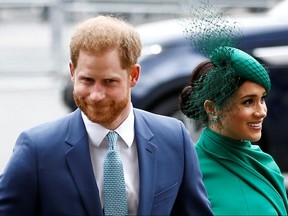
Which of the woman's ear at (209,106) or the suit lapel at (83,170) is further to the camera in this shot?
the woman's ear at (209,106)

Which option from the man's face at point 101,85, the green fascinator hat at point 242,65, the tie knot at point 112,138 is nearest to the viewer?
the man's face at point 101,85

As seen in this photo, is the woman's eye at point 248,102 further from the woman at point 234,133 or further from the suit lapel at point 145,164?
the suit lapel at point 145,164

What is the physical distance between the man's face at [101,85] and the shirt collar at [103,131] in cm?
6

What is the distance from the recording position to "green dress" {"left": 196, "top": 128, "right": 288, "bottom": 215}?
4.06 metres

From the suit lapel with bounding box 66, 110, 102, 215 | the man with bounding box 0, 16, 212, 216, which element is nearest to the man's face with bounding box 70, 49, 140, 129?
the man with bounding box 0, 16, 212, 216

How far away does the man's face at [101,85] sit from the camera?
126 inches

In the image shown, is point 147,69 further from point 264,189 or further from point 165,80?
point 264,189

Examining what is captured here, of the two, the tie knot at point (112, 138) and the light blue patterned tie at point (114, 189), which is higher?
the tie knot at point (112, 138)

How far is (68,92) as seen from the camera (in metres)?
9.05

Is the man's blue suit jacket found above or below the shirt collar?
below

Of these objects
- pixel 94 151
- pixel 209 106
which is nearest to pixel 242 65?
pixel 209 106

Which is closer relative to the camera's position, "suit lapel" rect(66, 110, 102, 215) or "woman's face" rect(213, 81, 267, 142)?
"suit lapel" rect(66, 110, 102, 215)

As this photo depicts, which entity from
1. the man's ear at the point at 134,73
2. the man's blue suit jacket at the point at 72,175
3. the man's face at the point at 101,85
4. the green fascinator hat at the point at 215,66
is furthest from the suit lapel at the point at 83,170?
the green fascinator hat at the point at 215,66

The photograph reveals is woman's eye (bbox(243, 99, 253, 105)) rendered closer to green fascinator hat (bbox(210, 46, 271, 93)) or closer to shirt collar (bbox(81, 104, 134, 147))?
green fascinator hat (bbox(210, 46, 271, 93))
